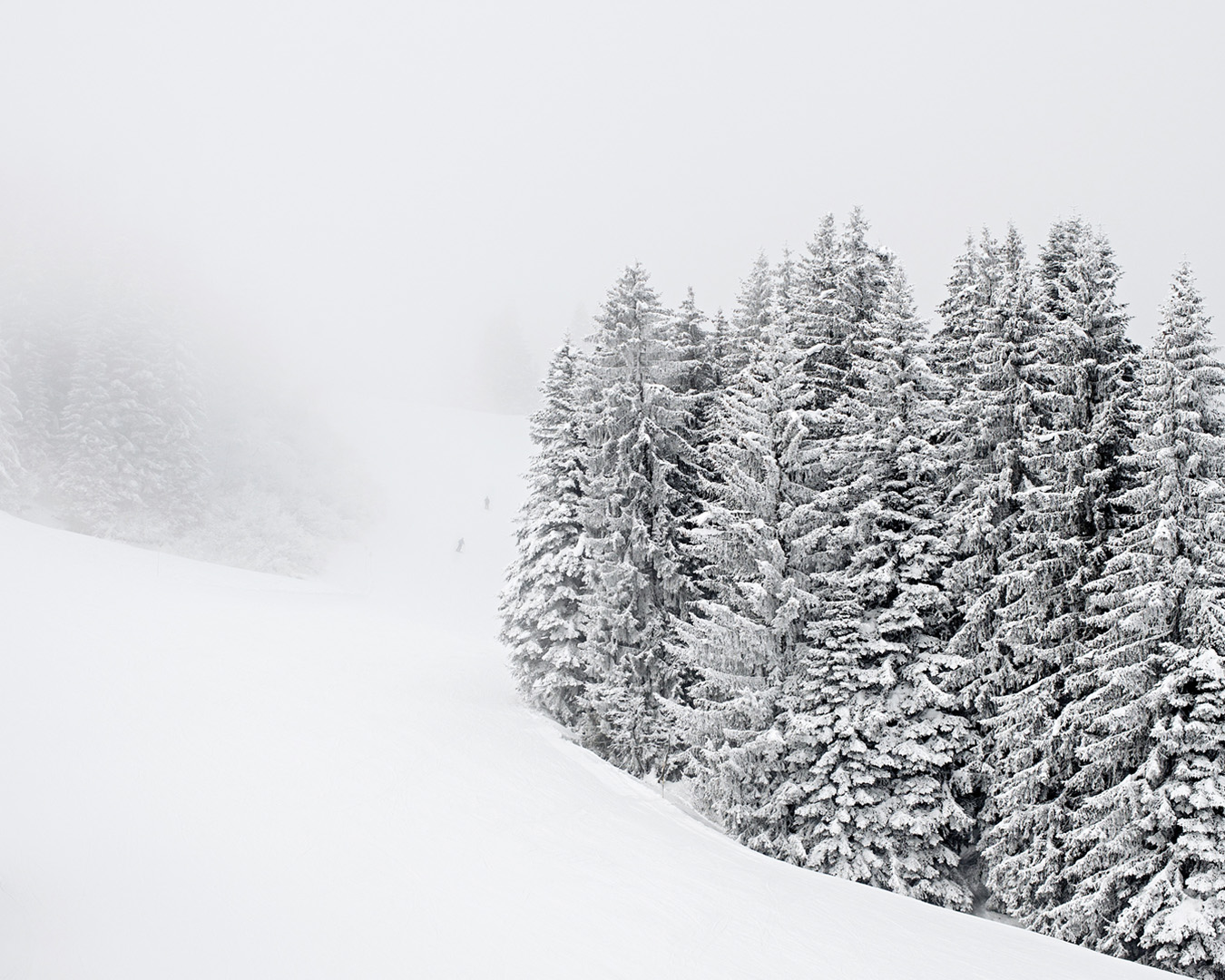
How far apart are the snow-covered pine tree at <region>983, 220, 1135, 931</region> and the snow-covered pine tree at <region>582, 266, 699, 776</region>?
6501mm

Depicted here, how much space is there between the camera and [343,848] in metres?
7.77

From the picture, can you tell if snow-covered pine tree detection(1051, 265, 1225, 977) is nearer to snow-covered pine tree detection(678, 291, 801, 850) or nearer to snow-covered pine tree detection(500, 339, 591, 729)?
snow-covered pine tree detection(678, 291, 801, 850)

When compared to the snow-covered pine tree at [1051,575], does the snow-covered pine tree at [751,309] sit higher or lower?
higher

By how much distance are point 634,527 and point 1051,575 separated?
27.7 ft

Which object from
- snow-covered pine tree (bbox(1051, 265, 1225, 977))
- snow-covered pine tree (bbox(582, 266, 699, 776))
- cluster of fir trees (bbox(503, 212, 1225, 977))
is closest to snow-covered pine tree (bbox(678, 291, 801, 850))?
cluster of fir trees (bbox(503, 212, 1225, 977))

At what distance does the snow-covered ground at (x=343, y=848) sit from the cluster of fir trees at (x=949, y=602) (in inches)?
104

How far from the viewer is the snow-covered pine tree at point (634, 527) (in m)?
16.5

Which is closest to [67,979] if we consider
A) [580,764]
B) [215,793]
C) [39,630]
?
[215,793]

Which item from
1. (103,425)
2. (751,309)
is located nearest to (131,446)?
(103,425)

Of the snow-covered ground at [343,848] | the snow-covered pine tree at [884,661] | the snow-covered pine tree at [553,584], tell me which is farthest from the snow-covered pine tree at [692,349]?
the snow-covered ground at [343,848]

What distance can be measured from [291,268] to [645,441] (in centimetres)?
7222

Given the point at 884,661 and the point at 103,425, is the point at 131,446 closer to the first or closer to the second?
the point at 103,425

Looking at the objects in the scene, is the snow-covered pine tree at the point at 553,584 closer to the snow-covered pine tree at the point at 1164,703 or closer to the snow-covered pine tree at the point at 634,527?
the snow-covered pine tree at the point at 634,527

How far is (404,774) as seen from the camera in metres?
10.5
